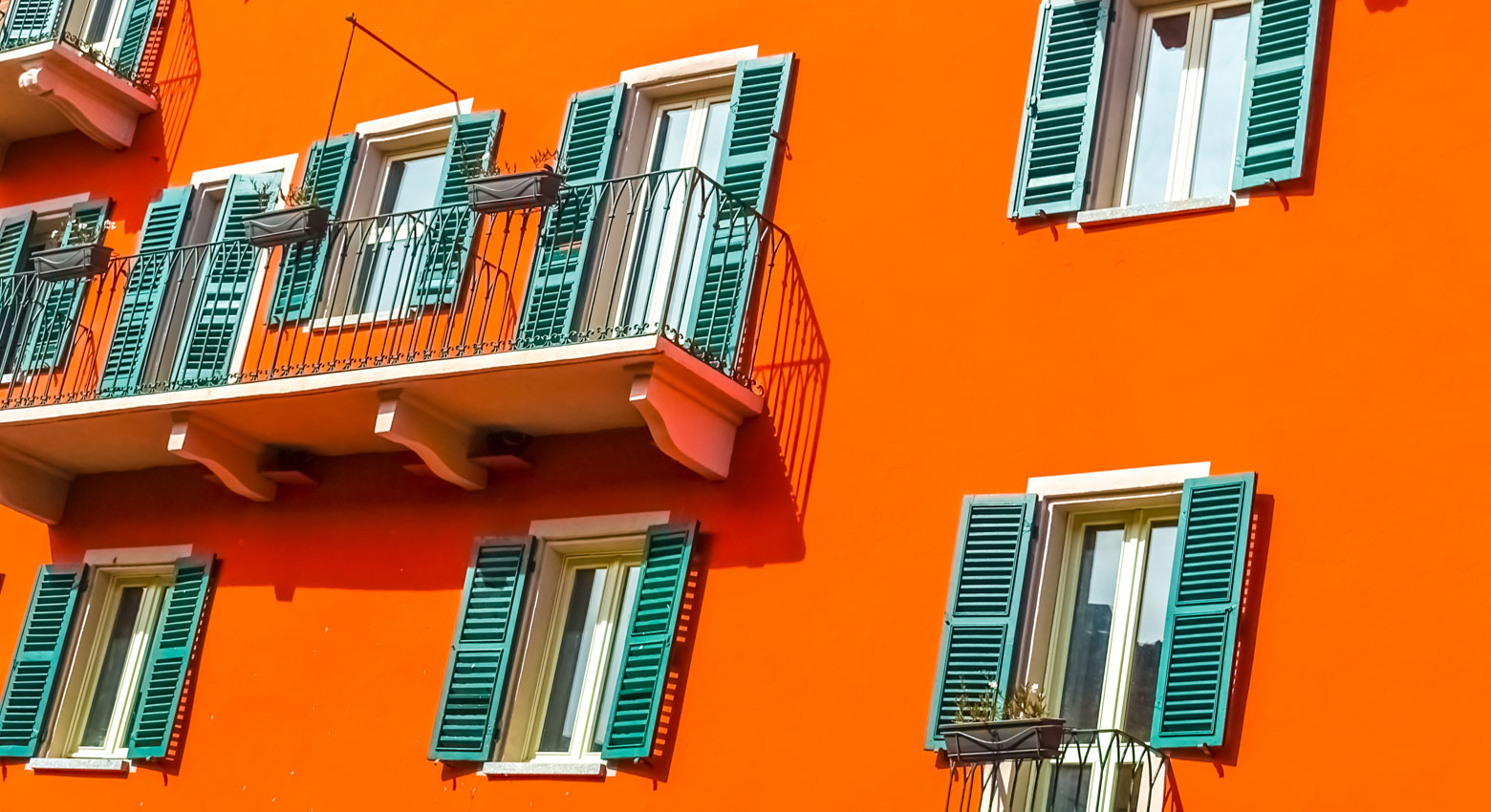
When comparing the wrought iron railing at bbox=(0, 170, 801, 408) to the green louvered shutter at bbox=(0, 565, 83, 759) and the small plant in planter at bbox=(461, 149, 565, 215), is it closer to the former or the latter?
the small plant in planter at bbox=(461, 149, 565, 215)

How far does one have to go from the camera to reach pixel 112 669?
50.0ft

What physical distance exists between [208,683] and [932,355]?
500cm

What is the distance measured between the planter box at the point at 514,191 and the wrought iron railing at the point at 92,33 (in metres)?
4.44

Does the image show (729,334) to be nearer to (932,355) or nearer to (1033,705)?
(932,355)

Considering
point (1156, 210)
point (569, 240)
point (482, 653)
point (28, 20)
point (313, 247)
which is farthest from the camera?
point (28, 20)

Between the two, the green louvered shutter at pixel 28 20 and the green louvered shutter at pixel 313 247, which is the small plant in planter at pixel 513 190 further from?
the green louvered shutter at pixel 28 20

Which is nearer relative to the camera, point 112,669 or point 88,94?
point 112,669

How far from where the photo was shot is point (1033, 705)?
11039mm

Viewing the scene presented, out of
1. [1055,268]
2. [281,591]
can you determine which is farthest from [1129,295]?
[281,591]

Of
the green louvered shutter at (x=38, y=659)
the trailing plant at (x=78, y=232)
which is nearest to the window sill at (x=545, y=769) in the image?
the green louvered shutter at (x=38, y=659)

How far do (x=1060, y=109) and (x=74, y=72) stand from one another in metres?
7.58

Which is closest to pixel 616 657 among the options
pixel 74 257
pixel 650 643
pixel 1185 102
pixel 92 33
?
pixel 650 643

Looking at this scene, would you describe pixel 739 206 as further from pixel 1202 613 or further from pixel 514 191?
pixel 1202 613

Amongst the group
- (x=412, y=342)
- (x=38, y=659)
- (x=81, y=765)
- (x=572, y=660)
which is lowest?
(x=81, y=765)
